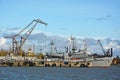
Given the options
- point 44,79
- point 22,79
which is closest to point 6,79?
point 22,79

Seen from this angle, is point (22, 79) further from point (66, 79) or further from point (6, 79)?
point (66, 79)

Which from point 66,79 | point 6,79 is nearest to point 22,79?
point 6,79

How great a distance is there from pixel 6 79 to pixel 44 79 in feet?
33.0

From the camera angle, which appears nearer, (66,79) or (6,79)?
(6,79)

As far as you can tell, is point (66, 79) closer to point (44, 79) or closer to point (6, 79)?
point (44, 79)

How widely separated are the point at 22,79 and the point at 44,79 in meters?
5.82

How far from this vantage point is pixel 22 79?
3617 inches

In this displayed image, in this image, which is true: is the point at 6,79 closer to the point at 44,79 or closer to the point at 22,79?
the point at 22,79

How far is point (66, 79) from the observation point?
9669cm

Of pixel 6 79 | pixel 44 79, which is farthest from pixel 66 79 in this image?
pixel 6 79

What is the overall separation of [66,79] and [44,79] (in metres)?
5.37

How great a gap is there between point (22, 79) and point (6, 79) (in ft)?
14.0

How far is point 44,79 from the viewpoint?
312ft

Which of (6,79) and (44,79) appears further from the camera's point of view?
(44,79)
